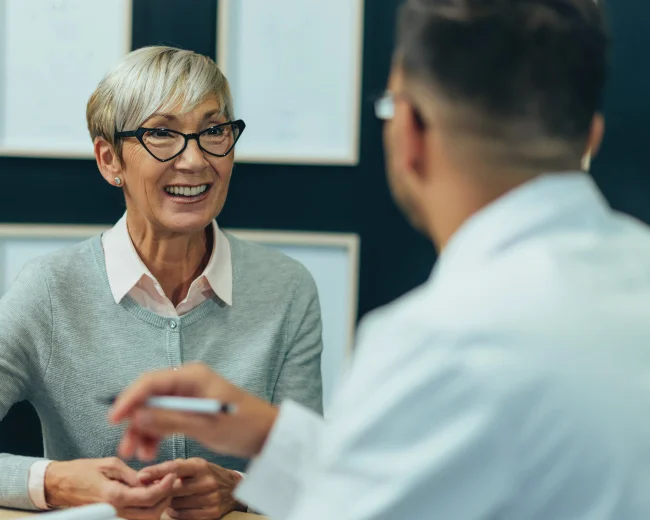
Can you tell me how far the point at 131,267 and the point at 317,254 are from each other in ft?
1.87

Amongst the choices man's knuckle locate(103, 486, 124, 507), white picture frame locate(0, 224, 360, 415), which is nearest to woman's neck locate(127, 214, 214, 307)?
white picture frame locate(0, 224, 360, 415)

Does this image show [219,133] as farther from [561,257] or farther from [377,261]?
[561,257]

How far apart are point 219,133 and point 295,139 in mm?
389

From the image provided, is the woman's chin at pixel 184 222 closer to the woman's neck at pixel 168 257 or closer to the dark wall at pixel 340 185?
the woman's neck at pixel 168 257

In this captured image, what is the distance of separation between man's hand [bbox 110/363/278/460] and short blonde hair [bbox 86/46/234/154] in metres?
0.89

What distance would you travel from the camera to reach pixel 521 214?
908 millimetres

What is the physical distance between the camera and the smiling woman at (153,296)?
1885mm

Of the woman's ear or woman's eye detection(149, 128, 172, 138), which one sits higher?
woman's eye detection(149, 128, 172, 138)

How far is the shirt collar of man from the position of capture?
6.36ft

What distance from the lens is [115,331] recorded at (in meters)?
1.91

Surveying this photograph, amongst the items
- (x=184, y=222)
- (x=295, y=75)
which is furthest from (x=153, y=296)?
(x=295, y=75)

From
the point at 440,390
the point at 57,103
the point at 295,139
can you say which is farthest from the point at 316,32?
the point at 440,390

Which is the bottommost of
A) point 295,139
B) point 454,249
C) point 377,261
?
point 377,261

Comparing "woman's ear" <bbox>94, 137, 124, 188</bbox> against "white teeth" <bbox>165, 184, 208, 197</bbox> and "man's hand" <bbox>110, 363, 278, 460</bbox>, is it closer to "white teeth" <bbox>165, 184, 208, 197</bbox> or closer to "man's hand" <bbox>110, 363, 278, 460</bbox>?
"white teeth" <bbox>165, 184, 208, 197</bbox>
